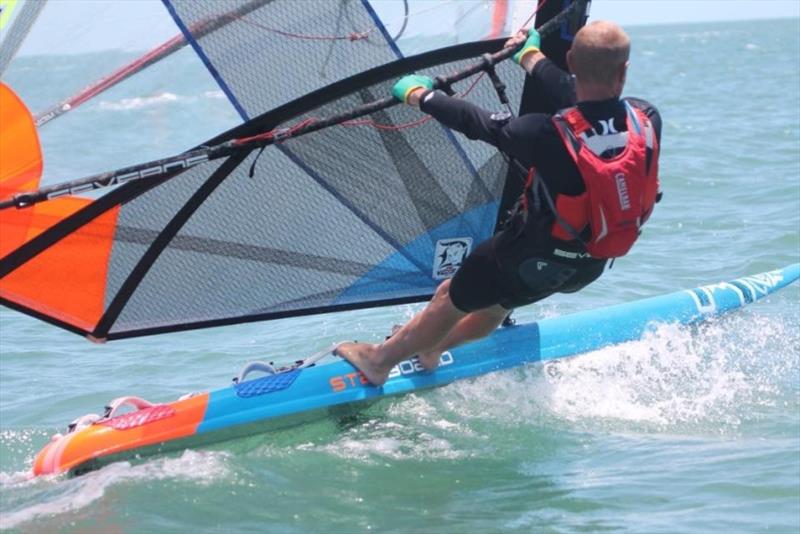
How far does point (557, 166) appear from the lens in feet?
14.1

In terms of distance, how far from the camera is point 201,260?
205 inches

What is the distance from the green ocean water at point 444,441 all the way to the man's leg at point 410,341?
0.21 metres

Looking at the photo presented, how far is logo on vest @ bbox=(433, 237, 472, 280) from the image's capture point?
5.52 meters

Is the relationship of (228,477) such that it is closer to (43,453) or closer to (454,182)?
(43,453)

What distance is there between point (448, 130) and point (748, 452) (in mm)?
1786

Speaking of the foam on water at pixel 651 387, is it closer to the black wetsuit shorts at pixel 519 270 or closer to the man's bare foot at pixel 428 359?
the man's bare foot at pixel 428 359

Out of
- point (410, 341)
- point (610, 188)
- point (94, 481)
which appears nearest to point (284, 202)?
point (410, 341)

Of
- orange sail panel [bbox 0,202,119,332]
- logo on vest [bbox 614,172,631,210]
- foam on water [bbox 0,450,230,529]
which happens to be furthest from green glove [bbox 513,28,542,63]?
foam on water [bbox 0,450,230,529]

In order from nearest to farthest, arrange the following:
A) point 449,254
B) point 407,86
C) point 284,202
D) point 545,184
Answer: point 545,184 → point 407,86 → point 284,202 → point 449,254

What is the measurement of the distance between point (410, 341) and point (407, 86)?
3.54 feet

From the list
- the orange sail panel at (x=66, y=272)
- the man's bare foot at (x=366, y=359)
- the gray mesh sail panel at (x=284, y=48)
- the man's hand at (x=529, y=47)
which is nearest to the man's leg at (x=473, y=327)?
the man's bare foot at (x=366, y=359)

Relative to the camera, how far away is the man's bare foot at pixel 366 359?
17.3 ft

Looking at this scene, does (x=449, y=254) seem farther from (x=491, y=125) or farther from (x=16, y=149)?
(x=16, y=149)

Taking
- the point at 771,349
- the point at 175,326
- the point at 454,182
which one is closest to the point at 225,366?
the point at 175,326
